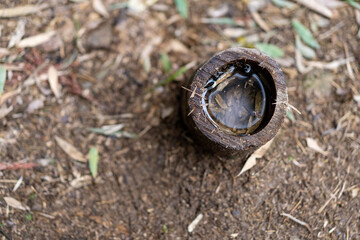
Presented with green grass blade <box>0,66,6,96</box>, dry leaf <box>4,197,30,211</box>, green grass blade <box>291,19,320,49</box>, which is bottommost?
dry leaf <box>4,197,30,211</box>

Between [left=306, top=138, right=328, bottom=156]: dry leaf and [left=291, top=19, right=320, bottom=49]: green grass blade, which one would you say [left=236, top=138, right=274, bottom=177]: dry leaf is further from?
[left=291, top=19, right=320, bottom=49]: green grass blade

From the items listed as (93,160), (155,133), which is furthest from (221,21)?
(93,160)

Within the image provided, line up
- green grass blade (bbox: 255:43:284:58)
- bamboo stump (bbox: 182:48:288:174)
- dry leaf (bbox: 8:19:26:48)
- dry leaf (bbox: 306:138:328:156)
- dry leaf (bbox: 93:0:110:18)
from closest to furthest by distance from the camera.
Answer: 1. bamboo stump (bbox: 182:48:288:174)
2. dry leaf (bbox: 306:138:328:156)
3. dry leaf (bbox: 8:19:26:48)
4. green grass blade (bbox: 255:43:284:58)
5. dry leaf (bbox: 93:0:110:18)

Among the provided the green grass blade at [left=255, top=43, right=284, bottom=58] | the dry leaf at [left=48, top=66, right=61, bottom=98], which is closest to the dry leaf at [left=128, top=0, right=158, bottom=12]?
the dry leaf at [left=48, top=66, right=61, bottom=98]

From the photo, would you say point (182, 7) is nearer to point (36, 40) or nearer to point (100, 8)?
point (100, 8)

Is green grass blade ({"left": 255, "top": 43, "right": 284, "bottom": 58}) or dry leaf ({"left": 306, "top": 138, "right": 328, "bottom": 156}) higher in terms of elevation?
green grass blade ({"left": 255, "top": 43, "right": 284, "bottom": 58})

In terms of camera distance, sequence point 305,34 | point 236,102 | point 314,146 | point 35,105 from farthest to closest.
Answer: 1. point 305,34
2. point 35,105
3. point 314,146
4. point 236,102

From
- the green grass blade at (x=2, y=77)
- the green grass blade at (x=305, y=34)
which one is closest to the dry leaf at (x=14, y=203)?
the green grass blade at (x=2, y=77)
